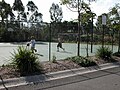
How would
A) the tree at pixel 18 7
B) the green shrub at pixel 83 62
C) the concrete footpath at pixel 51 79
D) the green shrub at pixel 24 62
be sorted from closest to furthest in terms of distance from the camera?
the concrete footpath at pixel 51 79 < the green shrub at pixel 24 62 < the green shrub at pixel 83 62 < the tree at pixel 18 7

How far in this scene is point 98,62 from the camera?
14016 mm

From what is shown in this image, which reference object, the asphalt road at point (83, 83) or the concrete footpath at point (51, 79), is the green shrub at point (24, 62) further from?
the asphalt road at point (83, 83)

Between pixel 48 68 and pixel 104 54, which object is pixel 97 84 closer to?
pixel 48 68

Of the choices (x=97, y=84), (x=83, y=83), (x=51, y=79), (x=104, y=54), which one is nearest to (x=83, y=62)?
(x=104, y=54)

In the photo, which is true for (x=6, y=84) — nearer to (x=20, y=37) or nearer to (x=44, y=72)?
(x=44, y=72)

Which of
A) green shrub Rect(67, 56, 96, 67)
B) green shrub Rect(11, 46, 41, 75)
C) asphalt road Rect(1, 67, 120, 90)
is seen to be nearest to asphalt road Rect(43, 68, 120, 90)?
asphalt road Rect(1, 67, 120, 90)

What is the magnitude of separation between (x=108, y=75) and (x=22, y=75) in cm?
394

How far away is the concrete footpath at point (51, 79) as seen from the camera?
336 inches

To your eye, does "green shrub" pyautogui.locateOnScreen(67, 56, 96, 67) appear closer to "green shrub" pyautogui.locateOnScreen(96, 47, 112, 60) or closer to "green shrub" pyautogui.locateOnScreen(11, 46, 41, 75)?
"green shrub" pyautogui.locateOnScreen(96, 47, 112, 60)

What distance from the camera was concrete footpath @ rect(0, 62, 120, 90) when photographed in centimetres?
853

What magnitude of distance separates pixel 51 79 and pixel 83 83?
137 centimetres

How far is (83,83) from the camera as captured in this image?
30.1 feet

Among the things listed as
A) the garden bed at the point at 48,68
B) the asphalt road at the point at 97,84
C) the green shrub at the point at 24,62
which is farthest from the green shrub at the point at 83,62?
the green shrub at the point at 24,62

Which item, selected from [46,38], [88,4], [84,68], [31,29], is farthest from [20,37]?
[84,68]
